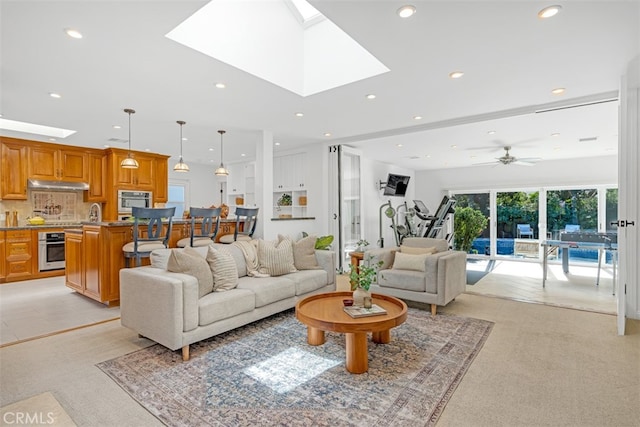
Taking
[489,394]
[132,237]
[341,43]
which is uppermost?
[341,43]

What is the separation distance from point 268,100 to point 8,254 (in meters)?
5.22

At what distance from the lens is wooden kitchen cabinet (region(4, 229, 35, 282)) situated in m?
5.41

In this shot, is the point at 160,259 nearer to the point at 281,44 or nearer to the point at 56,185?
the point at 281,44

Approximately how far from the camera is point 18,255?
5.50 m

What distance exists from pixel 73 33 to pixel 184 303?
221cm

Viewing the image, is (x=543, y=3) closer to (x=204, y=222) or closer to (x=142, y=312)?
(x=142, y=312)

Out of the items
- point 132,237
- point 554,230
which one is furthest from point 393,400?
point 554,230

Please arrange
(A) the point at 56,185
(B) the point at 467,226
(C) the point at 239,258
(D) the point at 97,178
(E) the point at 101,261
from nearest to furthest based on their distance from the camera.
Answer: (C) the point at 239,258, (E) the point at 101,261, (A) the point at 56,185, (D) the point at 97,178, (B) the point at 467,226

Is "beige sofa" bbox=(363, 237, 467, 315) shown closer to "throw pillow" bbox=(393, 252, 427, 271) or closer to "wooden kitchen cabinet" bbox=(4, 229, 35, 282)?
"throw pillow" bbox=(393, 252, 427, 271)

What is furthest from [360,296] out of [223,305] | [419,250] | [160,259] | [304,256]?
[160,259]

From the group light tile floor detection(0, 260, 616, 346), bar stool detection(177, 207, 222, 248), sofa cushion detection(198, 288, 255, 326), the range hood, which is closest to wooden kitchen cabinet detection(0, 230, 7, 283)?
light tile floor detection(0, 260, 616, 346)

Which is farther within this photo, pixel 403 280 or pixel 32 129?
pixel 32 129

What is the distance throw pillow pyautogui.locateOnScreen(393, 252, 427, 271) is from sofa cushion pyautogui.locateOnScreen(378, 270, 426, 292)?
2.6 inches

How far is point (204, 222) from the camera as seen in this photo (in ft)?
15.3
